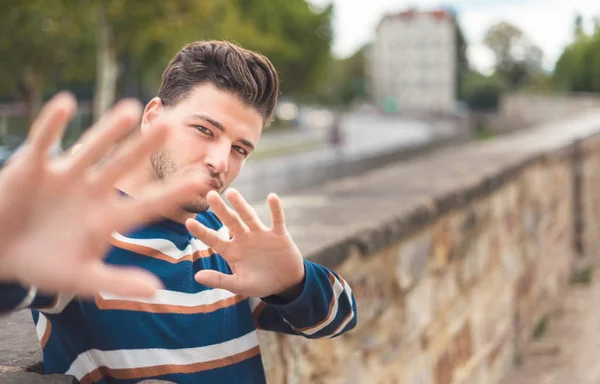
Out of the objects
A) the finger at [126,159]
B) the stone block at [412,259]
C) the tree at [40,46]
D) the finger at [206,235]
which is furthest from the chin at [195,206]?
the tree at [40,46]

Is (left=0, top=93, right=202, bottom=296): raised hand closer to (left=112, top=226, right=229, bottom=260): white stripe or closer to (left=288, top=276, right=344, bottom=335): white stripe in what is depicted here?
(left=112, top=226, right=229, bottom=260): white stripe

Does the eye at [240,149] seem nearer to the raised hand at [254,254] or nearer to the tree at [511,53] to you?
the raised hand at [254,254]

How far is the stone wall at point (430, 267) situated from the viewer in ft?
6.99

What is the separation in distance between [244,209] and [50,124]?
17.6 inches

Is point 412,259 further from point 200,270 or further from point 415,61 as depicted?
point 415,61

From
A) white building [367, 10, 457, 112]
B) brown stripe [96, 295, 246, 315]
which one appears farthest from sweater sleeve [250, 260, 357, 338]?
white building [367, 10, 457, 112]

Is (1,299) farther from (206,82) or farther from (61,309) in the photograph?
(206,82)

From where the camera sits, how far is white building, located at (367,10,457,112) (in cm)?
8375

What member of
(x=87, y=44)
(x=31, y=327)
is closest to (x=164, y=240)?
(x=31, y=327)

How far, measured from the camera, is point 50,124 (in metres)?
0.74

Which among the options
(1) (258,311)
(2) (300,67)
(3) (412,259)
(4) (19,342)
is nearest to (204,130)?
(1) (258,311)

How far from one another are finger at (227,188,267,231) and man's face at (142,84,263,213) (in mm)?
107

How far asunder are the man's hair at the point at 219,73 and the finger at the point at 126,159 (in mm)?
527

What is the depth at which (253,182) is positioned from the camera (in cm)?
1104
